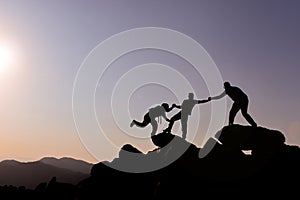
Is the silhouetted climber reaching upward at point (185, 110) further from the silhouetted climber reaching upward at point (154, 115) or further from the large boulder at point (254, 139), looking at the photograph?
the large boulder at point (254, 139)

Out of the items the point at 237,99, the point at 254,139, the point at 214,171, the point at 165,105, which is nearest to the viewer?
the point at 214,171

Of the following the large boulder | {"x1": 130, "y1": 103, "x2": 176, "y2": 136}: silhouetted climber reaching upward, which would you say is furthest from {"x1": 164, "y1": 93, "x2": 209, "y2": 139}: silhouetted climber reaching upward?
the large boulder

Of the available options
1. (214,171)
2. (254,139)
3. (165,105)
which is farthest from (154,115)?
(254,139)

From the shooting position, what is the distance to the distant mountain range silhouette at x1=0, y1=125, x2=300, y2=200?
2411 centimetres

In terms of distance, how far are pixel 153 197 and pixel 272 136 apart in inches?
405

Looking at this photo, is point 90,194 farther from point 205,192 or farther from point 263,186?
point 263,186

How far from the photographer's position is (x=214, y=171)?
2580cm

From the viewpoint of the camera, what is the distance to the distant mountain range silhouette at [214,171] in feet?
79.1

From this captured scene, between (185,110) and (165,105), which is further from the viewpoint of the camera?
(165,105)

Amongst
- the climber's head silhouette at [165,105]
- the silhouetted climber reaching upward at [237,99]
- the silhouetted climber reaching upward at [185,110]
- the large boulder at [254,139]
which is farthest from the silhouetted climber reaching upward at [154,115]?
the large boulder at [254,139]

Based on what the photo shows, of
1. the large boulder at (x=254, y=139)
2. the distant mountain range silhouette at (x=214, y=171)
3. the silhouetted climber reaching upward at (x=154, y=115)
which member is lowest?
the distant mountain range silhouette at (x=214, y=171)

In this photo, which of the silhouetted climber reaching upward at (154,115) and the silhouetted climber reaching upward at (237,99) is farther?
the silhouetted climber reaching upward at (154,115)

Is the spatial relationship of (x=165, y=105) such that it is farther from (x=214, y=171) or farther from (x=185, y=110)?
(x=214, y=171)

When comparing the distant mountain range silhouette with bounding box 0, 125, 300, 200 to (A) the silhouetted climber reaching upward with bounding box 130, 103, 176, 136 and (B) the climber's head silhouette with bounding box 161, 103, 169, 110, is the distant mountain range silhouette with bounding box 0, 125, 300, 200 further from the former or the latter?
(B) the climber's head silhouette with bounding box 161, 103, 169, 110
